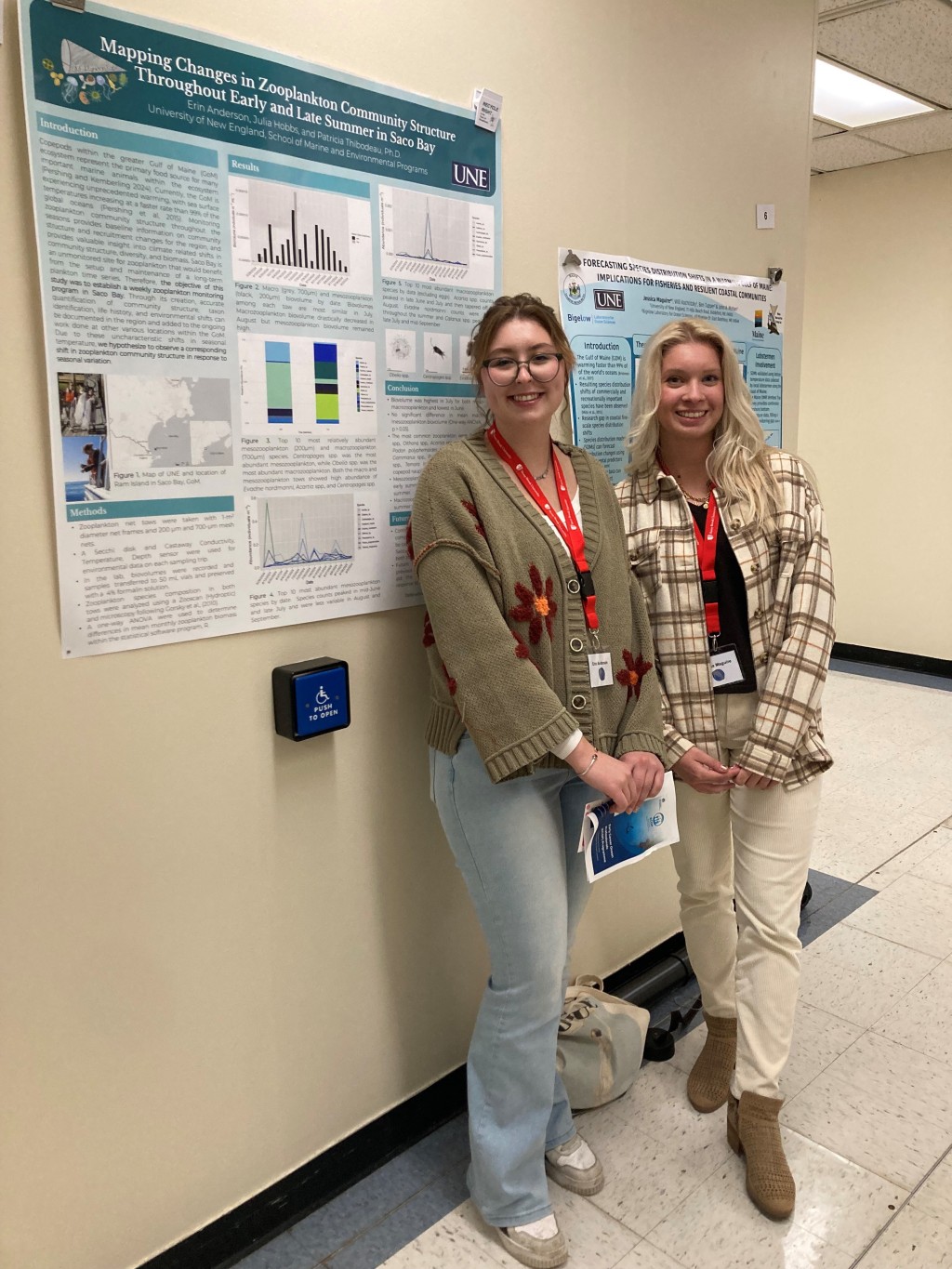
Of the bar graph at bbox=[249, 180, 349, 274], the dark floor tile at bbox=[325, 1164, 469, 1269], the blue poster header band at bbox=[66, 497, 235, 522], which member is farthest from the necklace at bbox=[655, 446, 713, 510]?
the dark floor tile at bbox=[325, 1164, 469, 1269]

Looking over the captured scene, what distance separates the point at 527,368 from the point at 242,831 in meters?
0.94

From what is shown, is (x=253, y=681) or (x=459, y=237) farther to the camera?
(x=459, y=237)

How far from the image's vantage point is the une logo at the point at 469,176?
5.89 feet

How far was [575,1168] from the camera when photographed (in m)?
1.89

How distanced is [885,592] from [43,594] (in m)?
5.37

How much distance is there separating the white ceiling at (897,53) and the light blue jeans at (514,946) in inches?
127

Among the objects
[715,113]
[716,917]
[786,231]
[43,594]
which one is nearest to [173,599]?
[43,594]

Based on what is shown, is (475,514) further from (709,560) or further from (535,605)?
(709,560)

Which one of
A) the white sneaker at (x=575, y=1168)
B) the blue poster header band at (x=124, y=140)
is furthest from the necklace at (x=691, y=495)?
the white sneaker at (x=575, y=1168)

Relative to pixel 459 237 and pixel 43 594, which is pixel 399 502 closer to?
pixel 459 237

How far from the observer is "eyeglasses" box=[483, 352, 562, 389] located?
65.4 inches

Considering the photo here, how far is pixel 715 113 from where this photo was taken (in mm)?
2348

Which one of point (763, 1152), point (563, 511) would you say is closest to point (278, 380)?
point (563, 511)

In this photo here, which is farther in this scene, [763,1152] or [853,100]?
[853,100]
